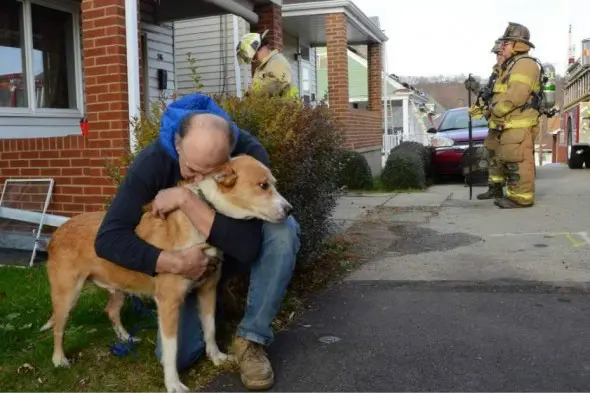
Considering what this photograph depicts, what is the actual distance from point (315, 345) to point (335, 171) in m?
1.66

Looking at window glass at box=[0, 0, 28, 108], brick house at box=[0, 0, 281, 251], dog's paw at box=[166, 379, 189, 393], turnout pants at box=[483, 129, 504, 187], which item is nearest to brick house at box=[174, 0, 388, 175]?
brick house at box=[0, 0, 281, 251]

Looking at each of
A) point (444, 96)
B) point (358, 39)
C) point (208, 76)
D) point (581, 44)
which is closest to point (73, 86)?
point (208, 76)

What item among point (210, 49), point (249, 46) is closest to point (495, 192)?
point (249, 46)

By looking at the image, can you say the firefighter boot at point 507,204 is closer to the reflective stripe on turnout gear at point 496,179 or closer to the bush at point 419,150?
the reflective stripe on turnout gear at point 496,179

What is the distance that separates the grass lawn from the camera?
2.91 meters

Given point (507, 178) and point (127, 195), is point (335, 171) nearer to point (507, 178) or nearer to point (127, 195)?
point (127, 195)

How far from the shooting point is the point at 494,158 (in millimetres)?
8297

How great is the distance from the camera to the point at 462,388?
106 inches

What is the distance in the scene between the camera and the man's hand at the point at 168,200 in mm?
2642

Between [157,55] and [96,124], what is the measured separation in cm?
531

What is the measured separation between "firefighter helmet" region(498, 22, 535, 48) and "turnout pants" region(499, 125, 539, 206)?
1117 millimetres

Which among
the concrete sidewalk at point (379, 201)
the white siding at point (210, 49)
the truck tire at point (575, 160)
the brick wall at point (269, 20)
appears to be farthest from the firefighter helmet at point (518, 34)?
the truck tire at point (575, 160)

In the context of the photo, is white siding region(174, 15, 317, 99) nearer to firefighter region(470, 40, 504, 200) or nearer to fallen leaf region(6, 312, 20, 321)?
firefighter region(470, 40, 504, 200)

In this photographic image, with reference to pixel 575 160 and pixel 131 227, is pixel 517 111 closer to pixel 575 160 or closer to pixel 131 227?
pixel 131 227
